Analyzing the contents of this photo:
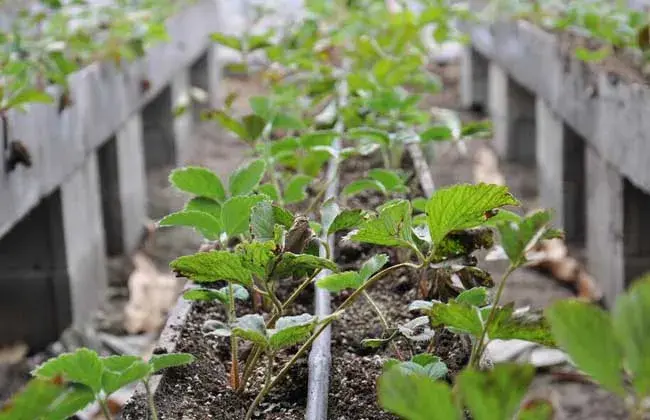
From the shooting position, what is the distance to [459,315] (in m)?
0.92

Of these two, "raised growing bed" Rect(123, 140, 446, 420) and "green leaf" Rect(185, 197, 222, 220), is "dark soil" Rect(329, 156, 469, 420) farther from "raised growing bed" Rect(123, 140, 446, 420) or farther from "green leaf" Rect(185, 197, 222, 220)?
"green leaf" Rect(185, 197, 222, 220)

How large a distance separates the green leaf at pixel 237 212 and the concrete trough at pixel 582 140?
190 cm

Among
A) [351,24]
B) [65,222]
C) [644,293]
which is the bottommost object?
[65,222]

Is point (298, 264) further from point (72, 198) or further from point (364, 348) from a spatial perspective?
point (72, 198)

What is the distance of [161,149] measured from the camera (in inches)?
229

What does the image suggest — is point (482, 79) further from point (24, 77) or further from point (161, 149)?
point (24, 77)

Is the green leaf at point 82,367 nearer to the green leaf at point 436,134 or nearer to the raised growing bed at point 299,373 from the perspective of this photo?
the raised growing bed at point 299,373

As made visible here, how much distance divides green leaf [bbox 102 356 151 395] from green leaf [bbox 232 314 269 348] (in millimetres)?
99

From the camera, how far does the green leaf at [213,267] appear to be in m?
1.03

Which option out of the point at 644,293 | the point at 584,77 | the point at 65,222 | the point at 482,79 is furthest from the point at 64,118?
the point at 482,79

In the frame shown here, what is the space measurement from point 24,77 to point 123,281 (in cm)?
175

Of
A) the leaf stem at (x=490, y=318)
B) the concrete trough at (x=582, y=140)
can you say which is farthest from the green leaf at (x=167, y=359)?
the concrete trough at (x=582, y=140)

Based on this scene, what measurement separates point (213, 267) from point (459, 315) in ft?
0.85

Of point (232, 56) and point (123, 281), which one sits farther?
point (232, 56)
